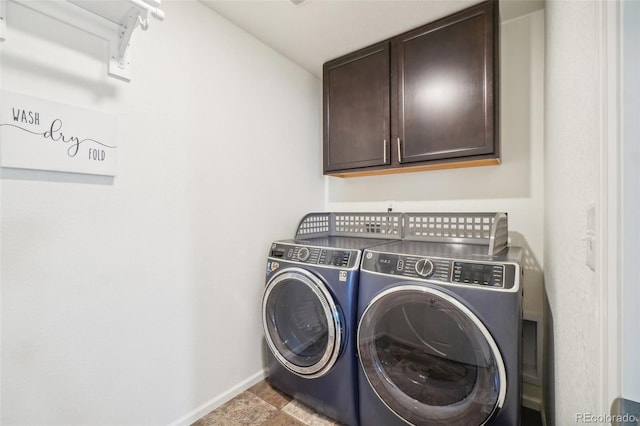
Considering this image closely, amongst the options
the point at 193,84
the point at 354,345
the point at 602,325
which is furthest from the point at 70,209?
the point at 602,325

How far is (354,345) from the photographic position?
4.61 ft

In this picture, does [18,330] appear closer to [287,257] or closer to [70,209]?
[70,209]

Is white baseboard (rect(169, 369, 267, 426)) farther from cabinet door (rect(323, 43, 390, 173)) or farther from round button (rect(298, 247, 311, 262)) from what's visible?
cabinet door (rect(323, 43, 390, 173))

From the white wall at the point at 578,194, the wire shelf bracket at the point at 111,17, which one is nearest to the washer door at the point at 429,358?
the white wall at the point at 578,194

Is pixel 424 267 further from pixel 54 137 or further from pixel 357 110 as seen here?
pixel 54 137

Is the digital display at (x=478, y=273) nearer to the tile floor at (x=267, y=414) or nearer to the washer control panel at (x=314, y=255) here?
the washer control panel at (x=314, y=255)

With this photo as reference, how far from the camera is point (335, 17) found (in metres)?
1.65

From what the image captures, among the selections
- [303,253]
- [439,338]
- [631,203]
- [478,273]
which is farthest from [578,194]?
[303,253]

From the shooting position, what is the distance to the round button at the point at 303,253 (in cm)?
161

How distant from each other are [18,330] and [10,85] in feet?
2.89

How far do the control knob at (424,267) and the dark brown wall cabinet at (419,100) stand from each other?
718 mm

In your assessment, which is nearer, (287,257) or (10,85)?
(10,85)

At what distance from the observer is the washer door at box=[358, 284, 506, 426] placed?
1069 millimetres

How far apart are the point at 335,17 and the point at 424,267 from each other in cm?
155
